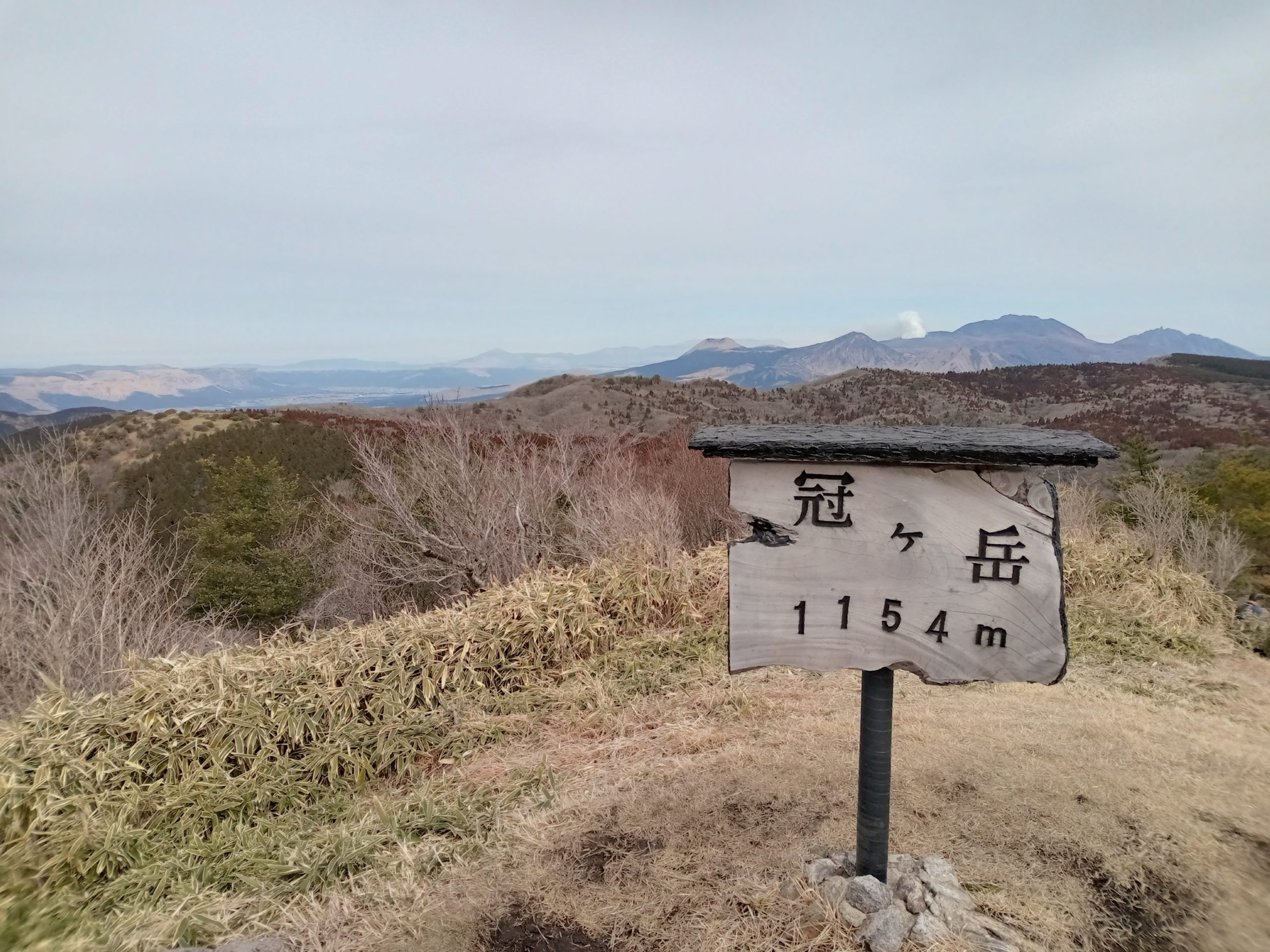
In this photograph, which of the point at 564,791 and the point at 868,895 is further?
the point at 564,791

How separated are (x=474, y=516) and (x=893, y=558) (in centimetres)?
758

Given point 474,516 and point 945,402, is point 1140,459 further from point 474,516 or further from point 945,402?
point 945,402

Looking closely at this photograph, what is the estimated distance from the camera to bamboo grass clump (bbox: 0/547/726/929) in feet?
11.5

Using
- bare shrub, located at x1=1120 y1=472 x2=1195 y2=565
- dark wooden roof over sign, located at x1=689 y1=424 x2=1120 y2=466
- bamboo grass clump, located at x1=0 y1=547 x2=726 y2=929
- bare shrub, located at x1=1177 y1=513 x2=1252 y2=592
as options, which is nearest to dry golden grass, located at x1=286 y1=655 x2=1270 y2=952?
bamboo grass clump, located at x1=0 y1=547 x2=726 y2=929

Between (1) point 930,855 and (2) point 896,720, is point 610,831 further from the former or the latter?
(2) point 896,720

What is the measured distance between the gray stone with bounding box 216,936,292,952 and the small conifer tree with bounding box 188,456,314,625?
9.66 m

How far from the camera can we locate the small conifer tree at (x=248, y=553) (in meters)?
11.8

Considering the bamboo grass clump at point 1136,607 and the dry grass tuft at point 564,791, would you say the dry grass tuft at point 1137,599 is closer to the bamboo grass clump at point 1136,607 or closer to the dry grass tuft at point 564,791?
the bamboo grass clump at point 1136,607

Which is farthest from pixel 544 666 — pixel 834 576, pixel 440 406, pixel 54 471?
pixel 54 471

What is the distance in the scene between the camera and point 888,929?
2.58m

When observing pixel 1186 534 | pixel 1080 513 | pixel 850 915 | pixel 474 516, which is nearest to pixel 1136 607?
pixel 1080 513

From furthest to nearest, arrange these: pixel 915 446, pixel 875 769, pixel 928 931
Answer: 1. pixel 875 769
2. pixel 928 931
3. pixel 915 446

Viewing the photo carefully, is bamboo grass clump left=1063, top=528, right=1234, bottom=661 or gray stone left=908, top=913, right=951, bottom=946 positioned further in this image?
bamboo grass clump left=1063, top=528, right=1234, bottom=661

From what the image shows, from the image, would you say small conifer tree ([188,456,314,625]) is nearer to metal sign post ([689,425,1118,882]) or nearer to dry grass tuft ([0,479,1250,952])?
dry grass tuft ([0,479,1250,952])
